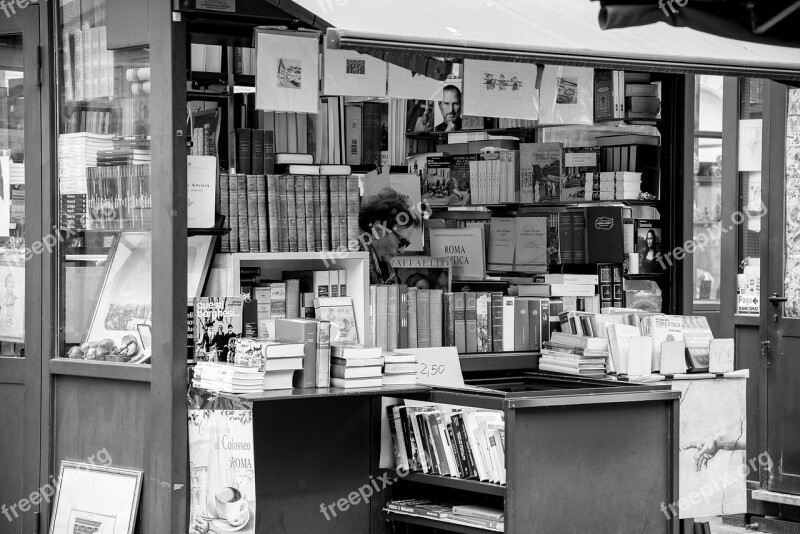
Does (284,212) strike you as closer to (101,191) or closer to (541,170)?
(101,191)

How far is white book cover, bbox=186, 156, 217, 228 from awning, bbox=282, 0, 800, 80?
79 centimetres

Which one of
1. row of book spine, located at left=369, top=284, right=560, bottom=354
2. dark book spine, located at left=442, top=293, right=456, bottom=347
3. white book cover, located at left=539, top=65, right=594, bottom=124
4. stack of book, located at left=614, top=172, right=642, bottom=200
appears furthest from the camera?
stack of book, located at left=614, top=172, right=642, bottom=200

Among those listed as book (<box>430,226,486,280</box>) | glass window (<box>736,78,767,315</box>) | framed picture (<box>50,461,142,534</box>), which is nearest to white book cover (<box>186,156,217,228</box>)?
framed picture (<box>50,461,142,534</box>)

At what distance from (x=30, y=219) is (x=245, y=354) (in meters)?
1.51

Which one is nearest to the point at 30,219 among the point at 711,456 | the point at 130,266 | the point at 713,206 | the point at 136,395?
the point at 130,266

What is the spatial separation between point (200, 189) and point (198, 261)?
1.37 feet

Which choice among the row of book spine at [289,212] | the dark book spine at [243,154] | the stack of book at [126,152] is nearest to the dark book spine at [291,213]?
the row of book spine at [289,212]

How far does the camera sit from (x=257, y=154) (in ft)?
18.7

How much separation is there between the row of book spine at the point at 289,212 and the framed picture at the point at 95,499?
1160 millimetres

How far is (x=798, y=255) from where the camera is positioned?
8109mm

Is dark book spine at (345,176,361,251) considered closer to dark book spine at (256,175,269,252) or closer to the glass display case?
dark book spine at (256,175,269,252)

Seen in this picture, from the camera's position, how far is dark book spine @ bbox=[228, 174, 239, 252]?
550 centimetres

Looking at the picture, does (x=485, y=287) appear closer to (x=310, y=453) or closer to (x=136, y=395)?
(x=310, y=453)

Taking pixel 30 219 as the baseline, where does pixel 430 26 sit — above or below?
above
